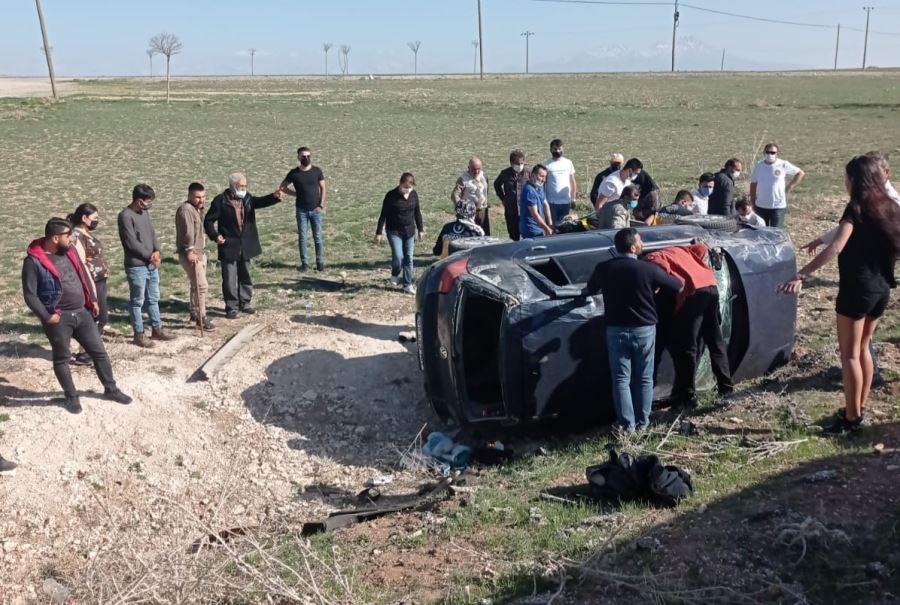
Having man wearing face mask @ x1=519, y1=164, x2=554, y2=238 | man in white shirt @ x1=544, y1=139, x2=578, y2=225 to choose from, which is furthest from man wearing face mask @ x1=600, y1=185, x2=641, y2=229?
man in white shirt @ x1=544, y1=139, x2=578, y2=225

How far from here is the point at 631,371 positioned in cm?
681

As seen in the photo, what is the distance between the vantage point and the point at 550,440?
737 cm

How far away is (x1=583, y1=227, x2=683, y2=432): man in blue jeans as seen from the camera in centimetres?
652

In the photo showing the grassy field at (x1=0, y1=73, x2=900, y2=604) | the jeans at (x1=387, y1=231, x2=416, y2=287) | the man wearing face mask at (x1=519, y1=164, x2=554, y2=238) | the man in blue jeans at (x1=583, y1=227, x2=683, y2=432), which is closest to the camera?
the grassy field at (x1=0, y1=73, x2=900, y2=604)

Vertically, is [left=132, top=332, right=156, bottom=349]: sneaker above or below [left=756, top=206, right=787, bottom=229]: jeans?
below

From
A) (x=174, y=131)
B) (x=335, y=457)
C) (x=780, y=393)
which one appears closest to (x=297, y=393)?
(x=335, y=457)

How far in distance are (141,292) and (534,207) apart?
4.80m

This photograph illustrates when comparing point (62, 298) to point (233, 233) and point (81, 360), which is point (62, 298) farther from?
point (233, 233)

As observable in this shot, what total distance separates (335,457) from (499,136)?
28.7 m

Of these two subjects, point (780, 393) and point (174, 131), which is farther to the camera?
point (174, 131)

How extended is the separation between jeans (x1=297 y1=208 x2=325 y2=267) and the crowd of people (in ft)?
0.07

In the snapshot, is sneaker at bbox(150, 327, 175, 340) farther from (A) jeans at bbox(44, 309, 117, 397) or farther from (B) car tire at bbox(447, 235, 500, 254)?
(B) car tire at bbox(447, 235, 500, 254)

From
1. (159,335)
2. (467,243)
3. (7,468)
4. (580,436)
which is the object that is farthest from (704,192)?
(7,468)

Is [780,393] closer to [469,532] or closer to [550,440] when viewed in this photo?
[550,440]
